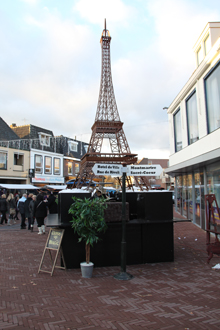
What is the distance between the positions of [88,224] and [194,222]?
10.5 meters

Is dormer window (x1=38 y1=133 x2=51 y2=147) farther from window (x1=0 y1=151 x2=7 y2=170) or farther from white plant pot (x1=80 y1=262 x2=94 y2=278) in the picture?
white plant pot (x1=80 y1=262 x2=94 y2=278)

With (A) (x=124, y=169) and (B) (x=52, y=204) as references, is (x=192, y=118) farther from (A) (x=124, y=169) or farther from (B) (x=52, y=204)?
(A) (x=124, y=169)

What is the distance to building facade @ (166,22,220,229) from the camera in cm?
1027

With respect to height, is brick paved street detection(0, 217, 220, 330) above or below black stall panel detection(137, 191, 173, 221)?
below

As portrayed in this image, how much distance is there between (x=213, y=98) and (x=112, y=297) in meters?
8.84

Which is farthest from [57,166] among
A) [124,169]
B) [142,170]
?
[124,169]

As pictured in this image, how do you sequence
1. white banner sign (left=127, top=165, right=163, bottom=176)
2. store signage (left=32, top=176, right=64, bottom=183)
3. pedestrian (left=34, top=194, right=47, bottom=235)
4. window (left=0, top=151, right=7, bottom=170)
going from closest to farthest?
white banner sign (left=127, top=165, right=163, bottom=176) → pedestrian (left=34, top=194, right=47, bottom=235) → window (left=0, top=151, right=7, bottom=170) → store signage (left=32, top=176, right=64, bottom=183)

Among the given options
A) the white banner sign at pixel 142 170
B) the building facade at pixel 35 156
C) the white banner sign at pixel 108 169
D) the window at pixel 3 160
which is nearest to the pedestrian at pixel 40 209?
the white banner sign at pixel 108 169

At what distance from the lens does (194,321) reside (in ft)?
12.4

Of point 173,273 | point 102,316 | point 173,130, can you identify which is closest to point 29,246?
point 173,273

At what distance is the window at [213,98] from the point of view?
10188mm

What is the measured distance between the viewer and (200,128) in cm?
1170

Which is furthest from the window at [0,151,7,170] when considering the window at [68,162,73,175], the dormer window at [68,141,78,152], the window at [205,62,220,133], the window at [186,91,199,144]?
the window at [205,62,220,133]

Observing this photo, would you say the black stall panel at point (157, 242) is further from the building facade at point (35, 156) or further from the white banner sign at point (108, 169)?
the building facade at point (35, 156)
